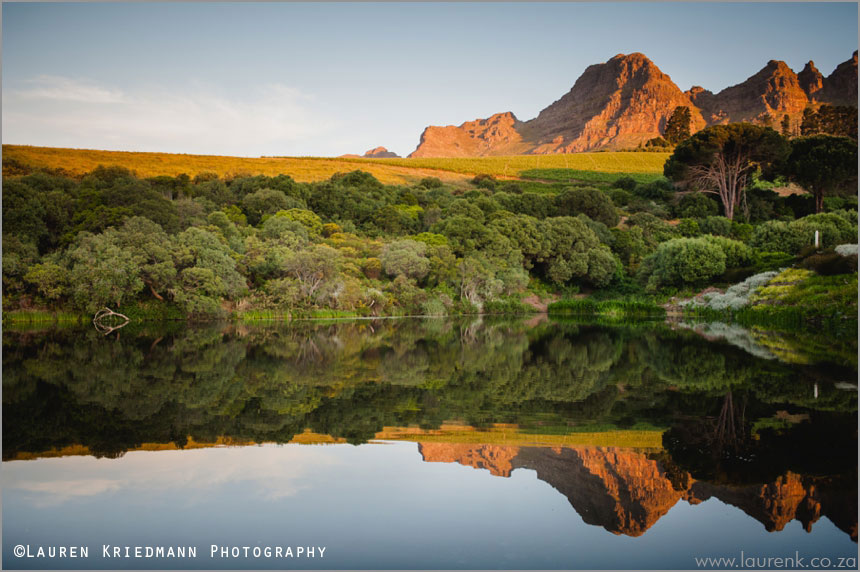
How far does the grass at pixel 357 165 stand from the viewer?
62.1 m

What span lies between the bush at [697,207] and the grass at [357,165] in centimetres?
2218

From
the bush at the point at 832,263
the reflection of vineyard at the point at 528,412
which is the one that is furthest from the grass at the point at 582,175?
the reflection of vineyard at the point at 528,412

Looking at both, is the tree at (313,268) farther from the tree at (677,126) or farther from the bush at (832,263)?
the tree at (677,126)

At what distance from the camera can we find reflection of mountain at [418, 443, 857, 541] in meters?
3.99

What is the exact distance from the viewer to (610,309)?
119ft

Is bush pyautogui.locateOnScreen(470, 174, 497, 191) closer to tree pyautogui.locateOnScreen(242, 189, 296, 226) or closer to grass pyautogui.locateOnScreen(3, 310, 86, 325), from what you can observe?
tree pyautogui.locateOnScreen(242, 189, 296, 226)

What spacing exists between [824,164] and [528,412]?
54.1m

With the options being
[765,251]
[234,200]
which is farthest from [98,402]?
[234,200]

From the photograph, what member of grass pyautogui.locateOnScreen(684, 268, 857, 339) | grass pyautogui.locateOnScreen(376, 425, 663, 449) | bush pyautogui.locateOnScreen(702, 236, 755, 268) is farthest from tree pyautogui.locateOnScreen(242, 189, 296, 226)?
grass pyautogui.locateOnScreen(376, 425, 663, 449)

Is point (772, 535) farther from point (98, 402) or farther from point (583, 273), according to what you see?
point (583, 273)

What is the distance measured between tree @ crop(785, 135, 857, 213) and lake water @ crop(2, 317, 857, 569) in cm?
Result: 4843

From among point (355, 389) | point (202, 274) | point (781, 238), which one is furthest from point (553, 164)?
point (355, 389)

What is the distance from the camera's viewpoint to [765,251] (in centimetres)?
3612

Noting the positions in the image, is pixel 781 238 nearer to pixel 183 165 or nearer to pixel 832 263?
pixel 832 263
